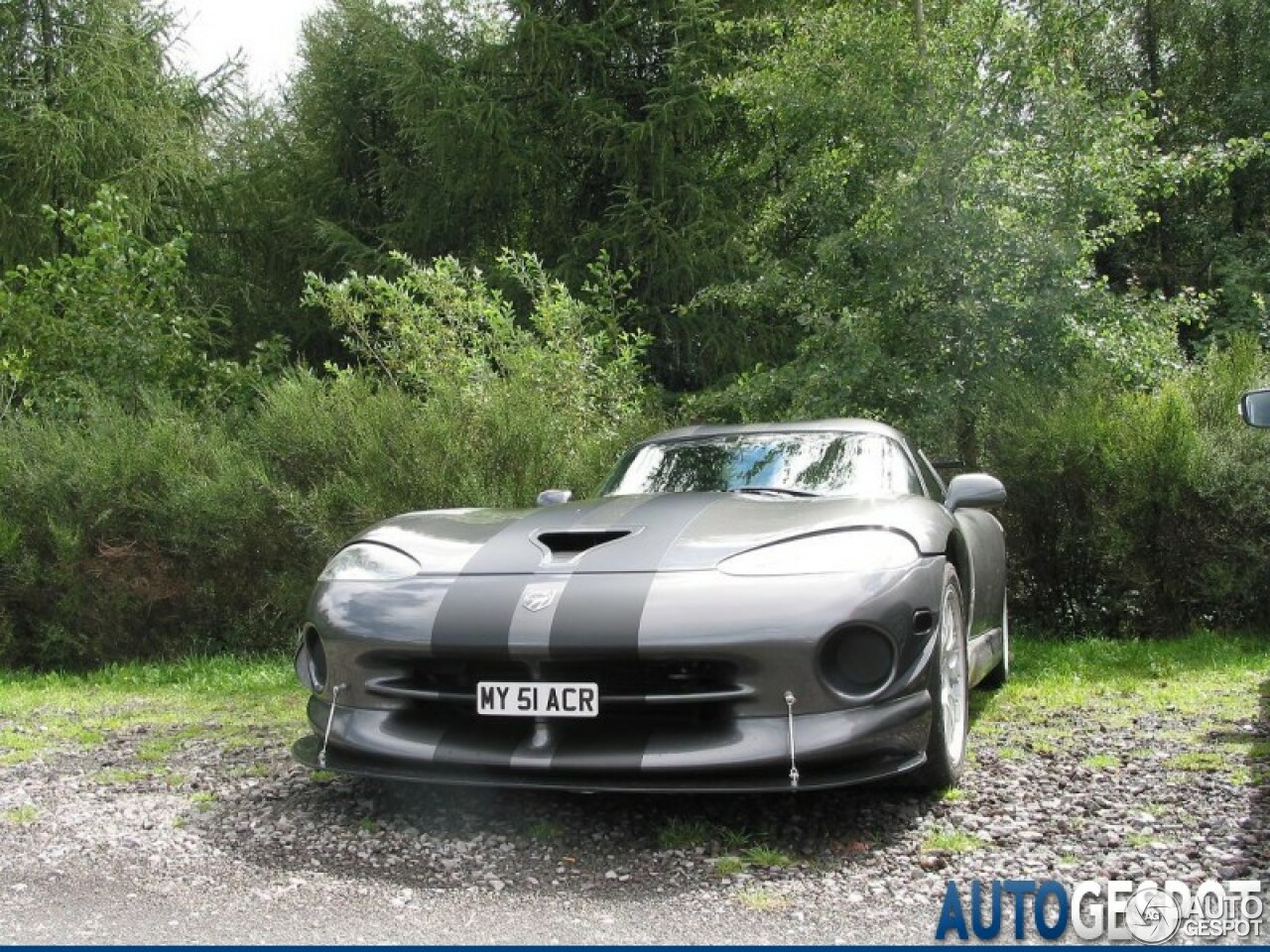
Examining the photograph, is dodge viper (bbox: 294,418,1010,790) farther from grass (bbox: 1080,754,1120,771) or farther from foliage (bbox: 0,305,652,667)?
foliage (bbox: 0,305,652,667)

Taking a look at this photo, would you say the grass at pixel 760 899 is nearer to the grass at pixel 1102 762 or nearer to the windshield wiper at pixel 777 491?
the grass at pixel 1102 762

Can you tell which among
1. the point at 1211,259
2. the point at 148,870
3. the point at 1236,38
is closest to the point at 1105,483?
the point at 148,870

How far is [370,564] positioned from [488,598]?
0.70 meters

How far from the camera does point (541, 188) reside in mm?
17672

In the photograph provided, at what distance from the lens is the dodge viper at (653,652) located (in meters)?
3.76

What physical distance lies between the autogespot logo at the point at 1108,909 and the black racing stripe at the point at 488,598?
5.12 ft

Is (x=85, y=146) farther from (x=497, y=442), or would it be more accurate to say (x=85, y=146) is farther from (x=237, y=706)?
(x=237, y=706)

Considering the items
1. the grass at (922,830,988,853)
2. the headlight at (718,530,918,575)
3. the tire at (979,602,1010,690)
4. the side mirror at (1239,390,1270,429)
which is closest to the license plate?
the headlight at (718,530,918,575)

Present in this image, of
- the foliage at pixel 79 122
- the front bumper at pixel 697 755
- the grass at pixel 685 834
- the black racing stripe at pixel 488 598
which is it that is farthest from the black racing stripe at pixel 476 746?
the foliage at pixel 79 122

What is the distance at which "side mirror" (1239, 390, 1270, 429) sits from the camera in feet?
13.0

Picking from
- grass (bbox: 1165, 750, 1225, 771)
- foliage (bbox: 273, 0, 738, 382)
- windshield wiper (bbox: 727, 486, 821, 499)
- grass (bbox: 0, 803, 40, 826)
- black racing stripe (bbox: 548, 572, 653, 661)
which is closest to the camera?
black racing stripe (bbox: 548, 572, 653, 661)

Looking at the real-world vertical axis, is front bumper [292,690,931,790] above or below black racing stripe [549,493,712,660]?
below

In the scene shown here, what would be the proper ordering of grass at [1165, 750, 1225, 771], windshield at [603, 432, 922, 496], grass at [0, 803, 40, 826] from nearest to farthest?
grass at [0, 803, 40, 826]
grass at [1165, 750, 1225, 771]
windshield at [603, 432, 922, 496]

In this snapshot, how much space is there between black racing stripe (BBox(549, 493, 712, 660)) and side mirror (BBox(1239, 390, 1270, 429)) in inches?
74.5
